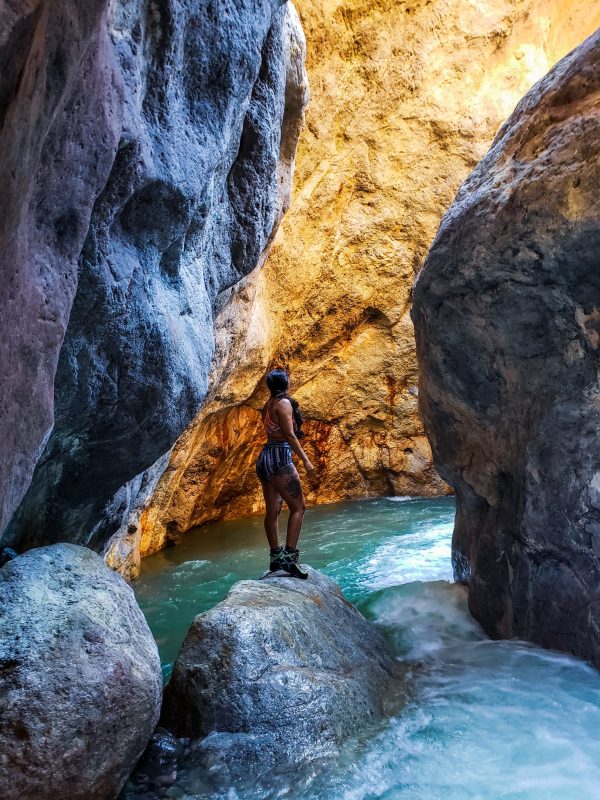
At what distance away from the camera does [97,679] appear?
2.59 meters

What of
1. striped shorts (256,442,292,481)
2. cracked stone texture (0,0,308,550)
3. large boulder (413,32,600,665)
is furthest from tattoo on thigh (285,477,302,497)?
large boulder (413,32,600,665)

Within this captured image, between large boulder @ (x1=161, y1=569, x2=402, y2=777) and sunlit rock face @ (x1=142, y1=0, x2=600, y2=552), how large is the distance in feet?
24.8

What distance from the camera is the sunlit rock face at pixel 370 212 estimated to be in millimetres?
12055

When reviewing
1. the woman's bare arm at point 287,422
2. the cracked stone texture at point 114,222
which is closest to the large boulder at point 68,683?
the cracked stone texture at point 114,222

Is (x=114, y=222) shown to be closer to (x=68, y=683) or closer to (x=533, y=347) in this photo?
(x=68, y=683)

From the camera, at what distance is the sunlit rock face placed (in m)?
12.1

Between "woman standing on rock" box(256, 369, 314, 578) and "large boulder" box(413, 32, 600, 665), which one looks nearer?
"large boulder" box(413, 32, 600, 665)

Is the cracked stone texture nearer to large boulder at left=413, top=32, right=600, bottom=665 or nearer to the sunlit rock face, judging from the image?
large boulder at left=413, top=32, right=600, bottom=665

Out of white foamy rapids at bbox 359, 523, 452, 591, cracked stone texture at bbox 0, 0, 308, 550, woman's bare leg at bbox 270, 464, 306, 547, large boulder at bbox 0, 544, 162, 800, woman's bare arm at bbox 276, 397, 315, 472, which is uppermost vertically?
cracked stone texture at bbox 0, 0, 308, 550

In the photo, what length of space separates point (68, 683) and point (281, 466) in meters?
3.00

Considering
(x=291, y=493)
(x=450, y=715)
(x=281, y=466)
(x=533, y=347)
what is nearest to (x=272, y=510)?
(x=291, y=493)

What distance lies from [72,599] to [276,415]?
278 cm

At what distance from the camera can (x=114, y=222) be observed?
3.15 meters

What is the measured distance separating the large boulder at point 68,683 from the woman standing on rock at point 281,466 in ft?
7.61
